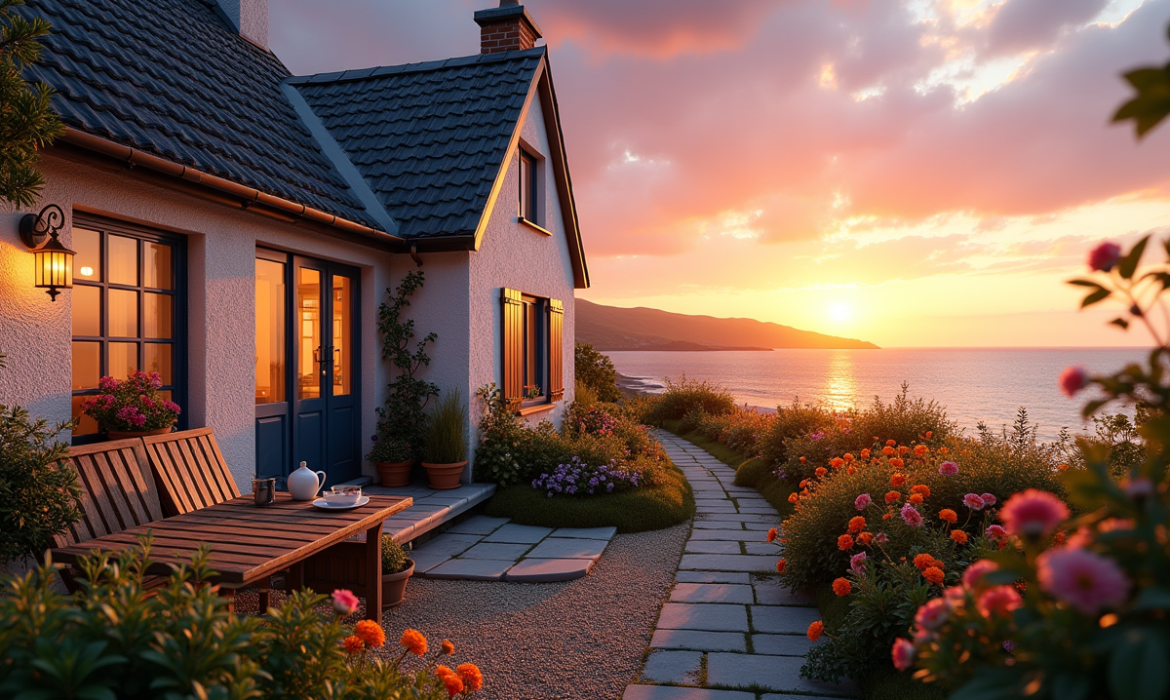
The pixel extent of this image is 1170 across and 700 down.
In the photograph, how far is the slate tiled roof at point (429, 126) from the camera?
7.15 metres

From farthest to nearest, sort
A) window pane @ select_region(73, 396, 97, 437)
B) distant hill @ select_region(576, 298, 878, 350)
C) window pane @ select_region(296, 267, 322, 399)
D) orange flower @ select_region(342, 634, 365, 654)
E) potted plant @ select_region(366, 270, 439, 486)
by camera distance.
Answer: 1. distant hill @ select_region(576, 298, 878, 350)
2. potted plant @ select_region(366, 270, 439, 486)
3. window pane @ select_region(296, 267, 322, 399)
4. window pane @ select_region(73, 396, 97, 437)
5. orange flower @ select_region(342, 634, 365, 654)

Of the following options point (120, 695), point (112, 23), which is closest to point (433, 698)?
point (120, 695)

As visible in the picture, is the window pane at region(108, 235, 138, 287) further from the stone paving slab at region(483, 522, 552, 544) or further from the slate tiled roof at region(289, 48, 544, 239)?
the stone paving slab at region(483, 522, 552, 544)

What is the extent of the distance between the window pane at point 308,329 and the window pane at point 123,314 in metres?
1.65

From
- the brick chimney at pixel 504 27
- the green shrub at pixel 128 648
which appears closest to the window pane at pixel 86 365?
the green shrub at pixel 128 648

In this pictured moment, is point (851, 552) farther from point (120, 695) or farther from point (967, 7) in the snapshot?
point (967, 7)

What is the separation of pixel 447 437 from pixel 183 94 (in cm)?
377

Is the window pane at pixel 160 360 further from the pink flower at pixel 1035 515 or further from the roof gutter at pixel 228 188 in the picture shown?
the pink flower at pixel 1035 515

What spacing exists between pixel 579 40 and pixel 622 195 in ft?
13.1

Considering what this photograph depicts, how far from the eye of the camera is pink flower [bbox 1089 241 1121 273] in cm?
96

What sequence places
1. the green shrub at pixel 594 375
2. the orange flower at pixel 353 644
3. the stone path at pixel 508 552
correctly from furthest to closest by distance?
1. the green shrub at pixel 594 375
2. the stone path at pixel 508 552
3. the orange flower at pixel 353 644

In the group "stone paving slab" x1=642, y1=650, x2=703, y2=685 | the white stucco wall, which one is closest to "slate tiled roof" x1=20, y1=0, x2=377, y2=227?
the white stucco wall

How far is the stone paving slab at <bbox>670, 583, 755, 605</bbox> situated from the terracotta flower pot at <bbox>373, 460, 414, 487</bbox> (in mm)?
3205

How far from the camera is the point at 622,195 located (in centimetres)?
1342
